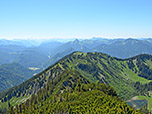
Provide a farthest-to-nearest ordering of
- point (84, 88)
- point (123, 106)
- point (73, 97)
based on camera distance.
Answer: point (84, 88)
point (73, 97)
point (123, 106)

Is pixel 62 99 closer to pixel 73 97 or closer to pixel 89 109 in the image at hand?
pixel 73 97

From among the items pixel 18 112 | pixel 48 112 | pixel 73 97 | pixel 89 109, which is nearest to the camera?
pixel 89 109

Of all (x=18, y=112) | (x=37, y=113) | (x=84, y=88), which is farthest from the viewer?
(x=84, y=88)

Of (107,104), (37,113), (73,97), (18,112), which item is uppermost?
(107,104)

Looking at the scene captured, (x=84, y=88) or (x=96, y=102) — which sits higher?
(x=96, y=102)

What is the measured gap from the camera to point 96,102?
119m

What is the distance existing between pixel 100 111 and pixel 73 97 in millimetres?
50393

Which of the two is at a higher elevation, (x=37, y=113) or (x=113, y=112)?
(x=113, y=112)

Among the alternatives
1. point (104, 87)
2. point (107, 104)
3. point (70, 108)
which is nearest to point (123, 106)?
point (107, 104)

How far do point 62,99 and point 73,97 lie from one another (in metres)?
12.6

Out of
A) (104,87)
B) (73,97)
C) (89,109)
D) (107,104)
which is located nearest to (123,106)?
(107,104)

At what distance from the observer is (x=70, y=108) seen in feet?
372

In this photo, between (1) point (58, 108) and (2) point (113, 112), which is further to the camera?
(1) point (58, 108)

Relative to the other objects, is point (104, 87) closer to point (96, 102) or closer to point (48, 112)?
point (96, 102)
